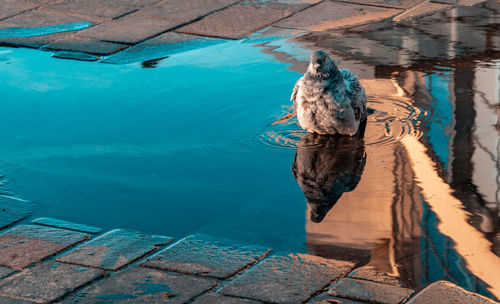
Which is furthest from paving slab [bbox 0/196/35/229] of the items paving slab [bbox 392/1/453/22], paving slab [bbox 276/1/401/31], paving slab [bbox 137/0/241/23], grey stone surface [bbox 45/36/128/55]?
paving slab [bbox 392/1/453/22]

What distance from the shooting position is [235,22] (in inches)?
323

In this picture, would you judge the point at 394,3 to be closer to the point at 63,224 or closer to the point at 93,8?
the point at 93,8

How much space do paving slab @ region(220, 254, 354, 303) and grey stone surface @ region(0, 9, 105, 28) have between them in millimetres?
5286

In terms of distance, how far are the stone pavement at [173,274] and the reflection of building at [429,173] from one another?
7.0 inches

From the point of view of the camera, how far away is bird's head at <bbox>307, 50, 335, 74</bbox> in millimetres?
4930

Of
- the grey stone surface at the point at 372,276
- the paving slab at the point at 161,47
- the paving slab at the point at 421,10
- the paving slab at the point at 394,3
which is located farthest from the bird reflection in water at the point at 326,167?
the paving slab at the point at 394,3

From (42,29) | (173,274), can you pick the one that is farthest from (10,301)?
(42,29)

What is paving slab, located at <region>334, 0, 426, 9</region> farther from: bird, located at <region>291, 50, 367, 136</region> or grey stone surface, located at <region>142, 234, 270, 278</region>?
grey stone surface, located at <region>142, 234, 270, 278</region>

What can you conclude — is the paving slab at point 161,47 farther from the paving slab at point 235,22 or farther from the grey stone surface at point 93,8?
the grey stone surface at point 93,8

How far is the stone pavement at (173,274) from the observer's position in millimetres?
3393

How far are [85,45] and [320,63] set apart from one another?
11.1ft

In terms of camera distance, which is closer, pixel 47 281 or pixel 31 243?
pixel 47 281

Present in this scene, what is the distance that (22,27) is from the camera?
8109mm

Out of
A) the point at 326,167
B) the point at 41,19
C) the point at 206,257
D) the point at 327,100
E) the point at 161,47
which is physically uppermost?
the point at 41,19
